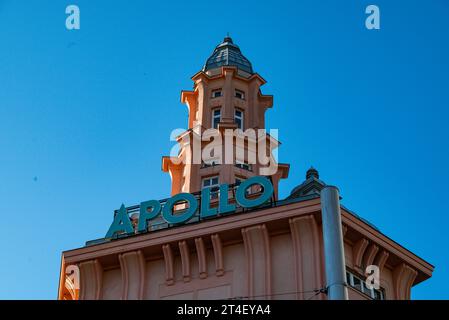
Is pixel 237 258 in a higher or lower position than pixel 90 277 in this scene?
higher

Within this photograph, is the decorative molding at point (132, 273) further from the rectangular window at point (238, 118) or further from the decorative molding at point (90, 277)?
the rectangular window at point (238, 118)

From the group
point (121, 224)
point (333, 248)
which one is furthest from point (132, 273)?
point (333, 248)

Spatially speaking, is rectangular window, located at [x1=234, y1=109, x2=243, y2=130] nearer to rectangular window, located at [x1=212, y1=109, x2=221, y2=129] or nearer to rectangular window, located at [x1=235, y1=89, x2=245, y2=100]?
rectangular window, located at [x1=212, y1=109, x2=221, y2=129]

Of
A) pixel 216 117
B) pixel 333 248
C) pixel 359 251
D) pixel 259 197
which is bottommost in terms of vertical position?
pixel 333 248

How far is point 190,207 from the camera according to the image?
34750mm

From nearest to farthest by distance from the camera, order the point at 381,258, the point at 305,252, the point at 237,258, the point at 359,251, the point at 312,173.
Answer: the point at 305,252, the point at 359,251, the point at 237,258, the point at 381,258, the point at 312,173

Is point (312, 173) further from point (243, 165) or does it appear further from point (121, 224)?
point (121, 224)

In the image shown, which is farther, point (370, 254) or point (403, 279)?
point (403, 279)

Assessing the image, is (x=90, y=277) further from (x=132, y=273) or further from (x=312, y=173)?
(x=312, y=173)

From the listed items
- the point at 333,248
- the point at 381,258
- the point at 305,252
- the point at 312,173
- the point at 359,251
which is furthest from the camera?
→ the point at 312,173

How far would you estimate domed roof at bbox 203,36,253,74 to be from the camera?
165 ft

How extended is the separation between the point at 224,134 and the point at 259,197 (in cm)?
1133
